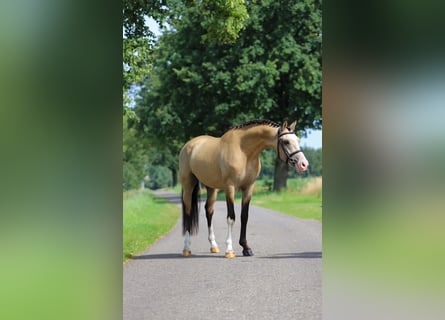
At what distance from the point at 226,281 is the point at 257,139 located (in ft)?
9.70

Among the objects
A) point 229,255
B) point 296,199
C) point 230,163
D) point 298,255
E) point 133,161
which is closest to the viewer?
point 229,255

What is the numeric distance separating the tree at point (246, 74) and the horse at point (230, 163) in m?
11.5

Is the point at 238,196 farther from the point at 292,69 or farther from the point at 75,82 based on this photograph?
the point at 75,82

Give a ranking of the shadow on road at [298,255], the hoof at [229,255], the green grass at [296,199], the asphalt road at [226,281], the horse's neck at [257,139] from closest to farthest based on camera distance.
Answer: the asphalt road at [226,281] → the horse's neck at [257,139] → the hoof at [229,255] → the shadow on road at [298,255] → the green grass at [296,199]

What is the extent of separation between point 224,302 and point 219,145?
14.8ft

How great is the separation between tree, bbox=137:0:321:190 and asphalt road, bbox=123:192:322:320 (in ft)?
37.9

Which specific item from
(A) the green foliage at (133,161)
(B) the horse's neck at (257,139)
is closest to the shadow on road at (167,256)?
(B) the horse's neck at (257,139)

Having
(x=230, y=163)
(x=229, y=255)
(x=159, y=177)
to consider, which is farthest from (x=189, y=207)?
(x=159, y=177)

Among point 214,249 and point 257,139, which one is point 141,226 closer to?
point 214,249

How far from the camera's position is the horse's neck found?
895 centimetres

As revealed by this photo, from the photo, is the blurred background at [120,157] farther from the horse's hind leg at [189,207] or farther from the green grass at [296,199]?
the green grass at [296,199]

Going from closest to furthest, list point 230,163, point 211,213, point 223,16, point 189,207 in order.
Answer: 1. point 223,16
2. point 230,163
3. point 189,207
4. point 211,213

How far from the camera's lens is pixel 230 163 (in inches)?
373

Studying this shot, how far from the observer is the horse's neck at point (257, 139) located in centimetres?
895
